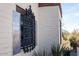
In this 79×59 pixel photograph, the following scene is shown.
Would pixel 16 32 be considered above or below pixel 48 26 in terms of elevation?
below

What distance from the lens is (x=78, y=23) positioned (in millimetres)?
7238

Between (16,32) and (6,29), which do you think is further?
(16,32)

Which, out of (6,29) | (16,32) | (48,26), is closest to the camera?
(6,29)

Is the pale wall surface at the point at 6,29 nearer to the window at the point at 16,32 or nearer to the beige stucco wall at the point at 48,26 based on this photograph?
the window at the point at 16,32

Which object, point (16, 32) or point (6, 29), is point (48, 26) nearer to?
point (16, 32)

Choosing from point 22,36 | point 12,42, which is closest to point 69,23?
point 22,36

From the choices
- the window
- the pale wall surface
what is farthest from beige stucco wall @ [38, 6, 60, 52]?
the pale wall surface

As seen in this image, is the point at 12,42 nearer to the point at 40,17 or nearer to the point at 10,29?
the point at 10,29

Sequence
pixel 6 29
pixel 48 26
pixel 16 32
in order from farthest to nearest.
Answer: pixel 48 26, pixel 16 32, pixel 6 29

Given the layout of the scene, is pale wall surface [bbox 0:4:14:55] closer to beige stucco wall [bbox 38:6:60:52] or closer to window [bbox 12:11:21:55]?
window [bbox 12:11:21:55]

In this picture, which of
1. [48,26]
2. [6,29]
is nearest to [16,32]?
[6,29]

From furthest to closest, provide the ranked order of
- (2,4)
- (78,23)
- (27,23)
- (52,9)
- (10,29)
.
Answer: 1. (52,9)
2. (78,23)
3. (27,23)
4. (10,29)
5. (2,4)

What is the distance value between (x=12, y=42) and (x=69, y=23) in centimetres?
434

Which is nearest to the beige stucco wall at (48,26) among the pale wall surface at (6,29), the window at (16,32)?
the window at (16,32)
